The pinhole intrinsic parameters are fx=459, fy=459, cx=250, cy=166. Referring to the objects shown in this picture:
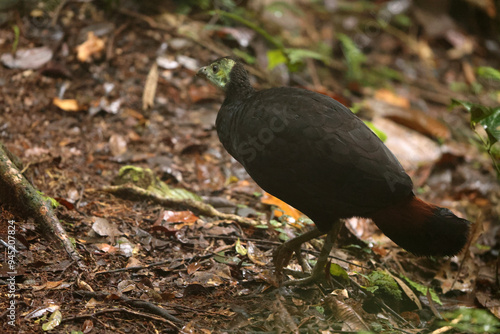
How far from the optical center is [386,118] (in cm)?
621

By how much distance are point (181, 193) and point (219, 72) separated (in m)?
1.08

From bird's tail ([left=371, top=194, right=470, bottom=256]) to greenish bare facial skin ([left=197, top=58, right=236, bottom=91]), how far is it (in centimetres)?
151

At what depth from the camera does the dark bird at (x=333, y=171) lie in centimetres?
263

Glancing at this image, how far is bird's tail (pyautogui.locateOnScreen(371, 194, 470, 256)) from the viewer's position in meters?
2.64

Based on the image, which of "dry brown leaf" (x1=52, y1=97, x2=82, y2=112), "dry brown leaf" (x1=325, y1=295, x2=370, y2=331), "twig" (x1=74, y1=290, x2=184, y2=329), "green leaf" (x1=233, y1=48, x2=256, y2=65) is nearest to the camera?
"twig" (x1=74, y1=290, x2=184, y2=329)

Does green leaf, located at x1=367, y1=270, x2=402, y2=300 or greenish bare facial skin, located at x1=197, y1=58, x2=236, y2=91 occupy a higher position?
greenish bare facial skin, located at x1=197, y1=58, x2=236, y2=91

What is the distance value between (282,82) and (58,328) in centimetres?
435

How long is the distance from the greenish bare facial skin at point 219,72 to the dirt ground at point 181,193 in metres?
0.97

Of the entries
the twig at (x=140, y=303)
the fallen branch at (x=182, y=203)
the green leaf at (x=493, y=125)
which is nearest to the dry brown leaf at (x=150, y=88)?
the fallen branch at (x=182, y=203)

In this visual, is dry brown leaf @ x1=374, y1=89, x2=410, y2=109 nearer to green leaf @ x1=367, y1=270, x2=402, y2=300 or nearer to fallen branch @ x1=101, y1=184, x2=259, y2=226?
fallen branch @ x1=101, y1=184, x2=259, y2=226

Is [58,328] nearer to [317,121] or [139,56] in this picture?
[317,121]

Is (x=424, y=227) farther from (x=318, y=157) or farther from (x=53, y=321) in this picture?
(x=53, y=321)

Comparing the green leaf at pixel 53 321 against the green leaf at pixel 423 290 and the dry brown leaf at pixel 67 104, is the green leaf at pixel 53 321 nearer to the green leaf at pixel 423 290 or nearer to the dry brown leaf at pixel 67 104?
the green leaf at pixel 423 290

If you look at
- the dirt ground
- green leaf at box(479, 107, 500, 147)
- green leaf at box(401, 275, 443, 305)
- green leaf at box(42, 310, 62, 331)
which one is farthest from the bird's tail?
green leaf at box(42, 310, 62, 331)
